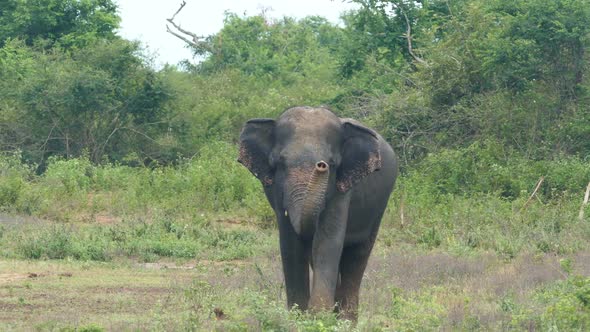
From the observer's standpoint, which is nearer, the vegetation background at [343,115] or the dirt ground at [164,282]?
the dirt ground at [164,282]

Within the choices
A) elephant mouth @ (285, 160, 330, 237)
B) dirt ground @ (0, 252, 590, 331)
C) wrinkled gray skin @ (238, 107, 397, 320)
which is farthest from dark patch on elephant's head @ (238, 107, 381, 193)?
dirt ground @ (0, 252, 590, 331)

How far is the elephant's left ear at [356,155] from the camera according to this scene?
9031 millimetres

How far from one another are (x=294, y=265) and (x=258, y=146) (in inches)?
36.7

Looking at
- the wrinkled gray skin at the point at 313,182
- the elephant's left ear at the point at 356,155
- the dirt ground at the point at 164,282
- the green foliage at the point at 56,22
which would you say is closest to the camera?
the wrinkled gray skin at the point at 313,182

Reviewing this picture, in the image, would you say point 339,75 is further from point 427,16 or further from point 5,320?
point 5,320

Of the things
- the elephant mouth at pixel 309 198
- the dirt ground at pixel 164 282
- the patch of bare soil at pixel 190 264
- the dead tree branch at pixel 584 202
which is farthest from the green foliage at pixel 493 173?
the elephant mouth at pixel 309 198

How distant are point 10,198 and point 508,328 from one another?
1341cm

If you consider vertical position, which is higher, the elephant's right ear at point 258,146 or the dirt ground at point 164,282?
the elephant's right ear at point 258,146

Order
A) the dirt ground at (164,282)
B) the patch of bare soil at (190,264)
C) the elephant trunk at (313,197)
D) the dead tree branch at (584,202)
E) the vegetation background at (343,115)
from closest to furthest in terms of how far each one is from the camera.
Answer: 1. the elephant trunk at (313,197)
2. the dirt ground at (164,282)
3. the vegetation background at (343,115)
4. the patch of bare soil at (190,264)
5. the dead tree branch at (584,202)

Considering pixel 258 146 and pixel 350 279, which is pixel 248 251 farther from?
pixel 258 146

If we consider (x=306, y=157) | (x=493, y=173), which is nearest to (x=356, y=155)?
(x=306, y=157)

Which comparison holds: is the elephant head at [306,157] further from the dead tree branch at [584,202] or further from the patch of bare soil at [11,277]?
the dead tree branch at [584,202]

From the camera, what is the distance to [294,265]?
904cm

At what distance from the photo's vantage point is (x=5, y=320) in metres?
9.98
